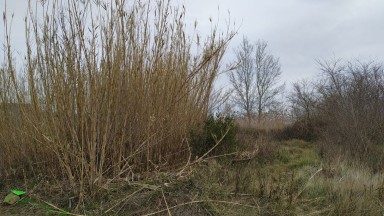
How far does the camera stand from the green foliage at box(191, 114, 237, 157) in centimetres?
518

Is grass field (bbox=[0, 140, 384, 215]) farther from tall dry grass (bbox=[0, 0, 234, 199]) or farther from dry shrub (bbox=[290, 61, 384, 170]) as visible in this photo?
dry shrub (bbox=[290, 61, 384, 170])

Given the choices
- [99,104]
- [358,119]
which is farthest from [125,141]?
[358,119]

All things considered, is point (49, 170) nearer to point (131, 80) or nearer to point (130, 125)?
point (130, 125)

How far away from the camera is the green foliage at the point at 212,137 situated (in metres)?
5.18

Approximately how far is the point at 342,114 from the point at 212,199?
4801 mm

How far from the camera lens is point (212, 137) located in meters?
5.26

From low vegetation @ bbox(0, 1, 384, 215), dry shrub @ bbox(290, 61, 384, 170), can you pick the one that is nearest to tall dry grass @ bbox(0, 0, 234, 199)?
low vegetation @ bbox(0, 1, 384, 215)

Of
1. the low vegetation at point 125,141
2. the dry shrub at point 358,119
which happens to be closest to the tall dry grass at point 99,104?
the low vegetation at point 125,141

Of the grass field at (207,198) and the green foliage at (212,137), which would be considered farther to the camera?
the green foliage at (212,137)

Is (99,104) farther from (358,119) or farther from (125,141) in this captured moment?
(358,119)

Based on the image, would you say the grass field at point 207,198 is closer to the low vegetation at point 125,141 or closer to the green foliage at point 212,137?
the low vegetation at point 125,141

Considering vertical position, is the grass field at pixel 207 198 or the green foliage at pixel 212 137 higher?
the green foliage at pixel 212 137

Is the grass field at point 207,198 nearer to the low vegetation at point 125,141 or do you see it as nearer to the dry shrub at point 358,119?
the low vegetation at point 125,141

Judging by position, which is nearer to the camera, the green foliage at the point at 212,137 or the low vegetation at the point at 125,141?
the low vegetation at the point at 125,141
